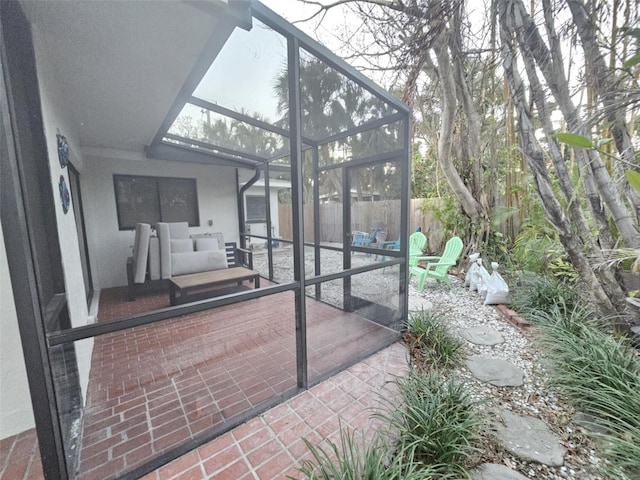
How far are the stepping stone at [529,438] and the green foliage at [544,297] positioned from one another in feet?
5.54

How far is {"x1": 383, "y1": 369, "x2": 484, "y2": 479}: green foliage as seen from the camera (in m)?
1.43

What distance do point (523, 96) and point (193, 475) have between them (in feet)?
13.7

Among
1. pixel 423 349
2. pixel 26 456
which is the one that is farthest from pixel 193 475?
pixel 423 349

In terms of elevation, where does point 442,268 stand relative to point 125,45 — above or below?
below

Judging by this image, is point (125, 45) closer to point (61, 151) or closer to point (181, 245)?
point (61, 151)

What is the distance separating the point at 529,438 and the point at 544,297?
227cm

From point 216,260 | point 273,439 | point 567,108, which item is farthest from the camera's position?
point 216,260

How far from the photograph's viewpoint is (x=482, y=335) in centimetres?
307

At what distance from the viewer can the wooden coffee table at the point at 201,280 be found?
3840mm

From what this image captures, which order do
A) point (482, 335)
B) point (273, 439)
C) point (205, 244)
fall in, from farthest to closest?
1. point (205, 244)
2. point (482, 335)
3. point (273, 439)

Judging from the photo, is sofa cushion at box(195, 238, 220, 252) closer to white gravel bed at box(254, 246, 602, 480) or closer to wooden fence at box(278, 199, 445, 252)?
white gravel bed at box(254, 246, 602, 480)

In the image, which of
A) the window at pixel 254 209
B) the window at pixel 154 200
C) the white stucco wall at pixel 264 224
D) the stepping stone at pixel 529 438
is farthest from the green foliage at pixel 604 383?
the window at pixel 254 209

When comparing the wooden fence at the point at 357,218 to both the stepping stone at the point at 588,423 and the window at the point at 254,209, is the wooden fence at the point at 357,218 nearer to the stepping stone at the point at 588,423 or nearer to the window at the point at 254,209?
the stepping stone at the point at 588,423

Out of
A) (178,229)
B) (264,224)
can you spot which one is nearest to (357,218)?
(178,229)
